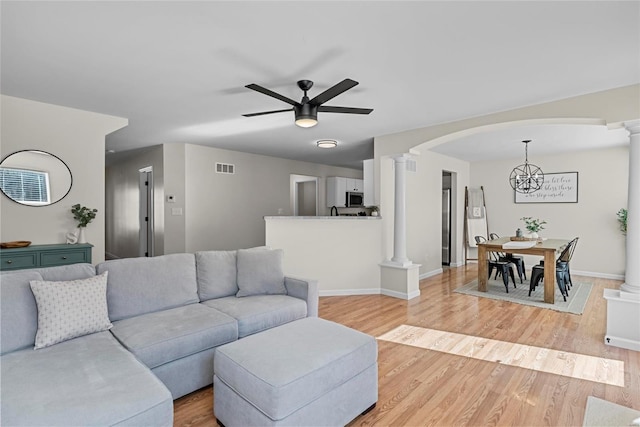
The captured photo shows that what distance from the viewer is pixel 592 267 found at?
20.4 ft

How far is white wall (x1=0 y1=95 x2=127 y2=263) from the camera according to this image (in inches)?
130

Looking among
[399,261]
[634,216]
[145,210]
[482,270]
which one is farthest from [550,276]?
[145,210]

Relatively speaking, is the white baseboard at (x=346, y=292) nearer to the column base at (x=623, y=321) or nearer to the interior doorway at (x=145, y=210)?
the column base at (x=623, y=321)

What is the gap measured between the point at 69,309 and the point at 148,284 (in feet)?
1.91

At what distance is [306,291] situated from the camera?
300cm

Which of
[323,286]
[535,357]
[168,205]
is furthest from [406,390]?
[168,205]

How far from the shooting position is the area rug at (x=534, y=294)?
165 inches

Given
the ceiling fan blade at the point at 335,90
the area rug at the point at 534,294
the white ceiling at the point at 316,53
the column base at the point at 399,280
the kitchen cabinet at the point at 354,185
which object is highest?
the white ceiling at the point at 316,53

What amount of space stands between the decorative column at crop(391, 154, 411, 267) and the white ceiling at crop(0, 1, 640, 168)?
113 cm

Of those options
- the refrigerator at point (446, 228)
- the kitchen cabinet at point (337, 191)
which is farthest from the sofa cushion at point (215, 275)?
the refrigerator at point (446, 228)

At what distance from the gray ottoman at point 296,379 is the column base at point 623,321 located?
2.53 metres

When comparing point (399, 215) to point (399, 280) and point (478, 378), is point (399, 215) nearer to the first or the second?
point (399, 280)

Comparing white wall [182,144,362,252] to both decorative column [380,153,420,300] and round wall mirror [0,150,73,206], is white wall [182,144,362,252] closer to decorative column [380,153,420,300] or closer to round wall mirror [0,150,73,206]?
round wall mirror [0,150,73,206]

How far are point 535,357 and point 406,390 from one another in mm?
1345
